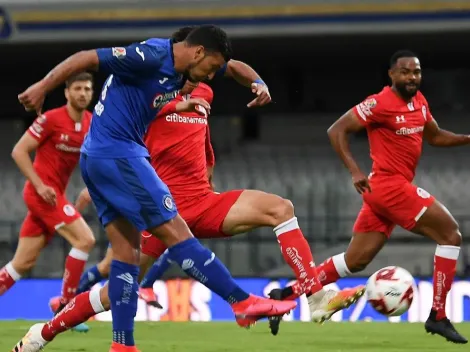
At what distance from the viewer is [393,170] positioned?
8703 millimetres

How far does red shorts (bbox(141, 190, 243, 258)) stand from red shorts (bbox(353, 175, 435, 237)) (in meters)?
1.77

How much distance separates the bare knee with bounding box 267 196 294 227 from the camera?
6.71m

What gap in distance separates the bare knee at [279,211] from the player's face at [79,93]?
10.7ft

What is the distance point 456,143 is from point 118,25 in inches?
345

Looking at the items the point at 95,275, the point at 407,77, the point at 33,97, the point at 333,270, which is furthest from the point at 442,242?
the point at 33,97

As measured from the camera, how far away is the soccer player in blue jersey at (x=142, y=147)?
228 inches

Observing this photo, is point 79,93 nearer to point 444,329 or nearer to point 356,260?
point 356,260

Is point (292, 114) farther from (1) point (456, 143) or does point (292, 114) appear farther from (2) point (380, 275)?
(2) point (380, 275)

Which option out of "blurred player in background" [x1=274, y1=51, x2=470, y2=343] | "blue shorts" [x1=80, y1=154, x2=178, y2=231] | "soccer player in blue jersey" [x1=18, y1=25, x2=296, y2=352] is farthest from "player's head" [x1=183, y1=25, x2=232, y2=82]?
"blurred player in background" [x1=274, y1=51, x2=470, y2=343]

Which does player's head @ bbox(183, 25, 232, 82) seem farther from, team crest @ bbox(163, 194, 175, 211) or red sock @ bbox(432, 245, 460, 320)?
red sock @ bbox(432, 245, 460, 320)

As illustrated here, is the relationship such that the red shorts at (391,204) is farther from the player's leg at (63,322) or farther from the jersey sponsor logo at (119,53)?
the jersey sponsor logo at (119,53)

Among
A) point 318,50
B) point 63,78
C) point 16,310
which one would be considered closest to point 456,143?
point 63,78

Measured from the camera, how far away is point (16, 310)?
44.2 ft

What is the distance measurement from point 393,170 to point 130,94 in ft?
10.9
